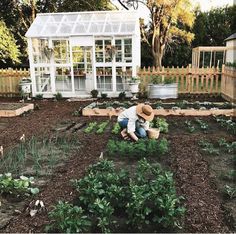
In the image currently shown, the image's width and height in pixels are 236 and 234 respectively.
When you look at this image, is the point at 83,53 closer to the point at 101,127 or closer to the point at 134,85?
the point at 134,85

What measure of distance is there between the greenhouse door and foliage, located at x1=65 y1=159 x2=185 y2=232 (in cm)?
980

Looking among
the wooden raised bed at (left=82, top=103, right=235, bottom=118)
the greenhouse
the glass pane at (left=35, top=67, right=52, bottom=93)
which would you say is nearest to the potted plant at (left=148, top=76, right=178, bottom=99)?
the greenhouse

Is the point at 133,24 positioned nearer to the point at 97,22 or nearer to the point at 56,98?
the point at 97,22

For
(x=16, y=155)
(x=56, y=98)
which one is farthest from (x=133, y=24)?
(x=16, y=155)

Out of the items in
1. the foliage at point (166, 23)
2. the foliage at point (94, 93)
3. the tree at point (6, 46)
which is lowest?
the foliage at point (94, 93)

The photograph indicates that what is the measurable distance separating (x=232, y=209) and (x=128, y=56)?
380 inches

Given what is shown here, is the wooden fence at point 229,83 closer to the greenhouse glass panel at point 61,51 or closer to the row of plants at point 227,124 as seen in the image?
the row of plants at point 227,124

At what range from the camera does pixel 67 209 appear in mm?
3414

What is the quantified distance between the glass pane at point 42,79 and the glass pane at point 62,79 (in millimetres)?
400

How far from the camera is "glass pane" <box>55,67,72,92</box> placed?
520 inches

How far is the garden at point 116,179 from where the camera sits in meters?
3.42

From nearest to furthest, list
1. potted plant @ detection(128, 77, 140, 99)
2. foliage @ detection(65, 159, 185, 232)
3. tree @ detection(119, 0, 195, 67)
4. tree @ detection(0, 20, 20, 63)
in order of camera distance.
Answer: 1. foliage @ detection(65, 159, 185, 232)
2. potted plant @ detection(128, 77, 140, 99)
3. tree @ detection(0, 20, 20, 63)
4. tree @ detection(119, 0, 195, 67)

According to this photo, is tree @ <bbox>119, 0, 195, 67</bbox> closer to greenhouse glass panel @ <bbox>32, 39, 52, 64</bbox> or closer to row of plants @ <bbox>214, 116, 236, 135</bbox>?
greenhouse glass panel @ <bbox>32, 39, 52, 64</bbox>

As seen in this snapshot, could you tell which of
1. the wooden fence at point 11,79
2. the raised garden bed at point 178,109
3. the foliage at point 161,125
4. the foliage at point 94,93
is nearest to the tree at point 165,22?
the foliage at point 94,93
